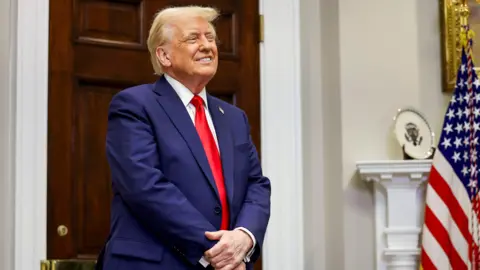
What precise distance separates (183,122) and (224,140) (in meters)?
0.13

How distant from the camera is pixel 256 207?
229 cm

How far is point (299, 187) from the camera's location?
3.85 m

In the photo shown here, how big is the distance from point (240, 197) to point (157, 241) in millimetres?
271

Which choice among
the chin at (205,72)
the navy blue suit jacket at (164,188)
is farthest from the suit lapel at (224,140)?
the chin at (205,72)

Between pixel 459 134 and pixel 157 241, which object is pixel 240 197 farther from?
pixel 459 134

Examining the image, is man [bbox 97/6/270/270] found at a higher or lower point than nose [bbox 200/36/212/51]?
lower

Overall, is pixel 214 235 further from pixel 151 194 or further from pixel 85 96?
pixel 85 96

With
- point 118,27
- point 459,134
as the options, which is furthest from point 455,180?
point 118,27

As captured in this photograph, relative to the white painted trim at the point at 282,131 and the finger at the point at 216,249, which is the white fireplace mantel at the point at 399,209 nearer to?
the white painted trim at the point at 282,131

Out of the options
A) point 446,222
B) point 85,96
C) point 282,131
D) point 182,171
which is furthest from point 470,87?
point 182,171

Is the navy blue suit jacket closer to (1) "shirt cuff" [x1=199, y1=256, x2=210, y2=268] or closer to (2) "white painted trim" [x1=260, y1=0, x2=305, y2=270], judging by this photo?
(1) "shirt cuff" [x1=199, y1=256, x2=210, y2=268]

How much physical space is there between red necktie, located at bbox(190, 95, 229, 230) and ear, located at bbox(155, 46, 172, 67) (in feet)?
0.40

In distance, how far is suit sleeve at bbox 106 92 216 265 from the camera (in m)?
2.08

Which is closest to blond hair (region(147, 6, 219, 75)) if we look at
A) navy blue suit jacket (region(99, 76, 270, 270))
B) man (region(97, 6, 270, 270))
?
man (region(97, 6, 270, 270))
